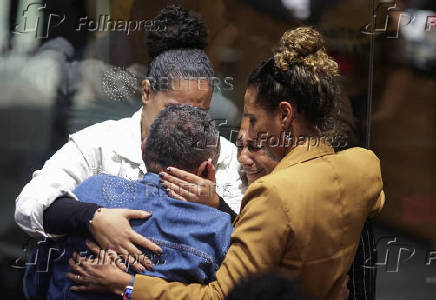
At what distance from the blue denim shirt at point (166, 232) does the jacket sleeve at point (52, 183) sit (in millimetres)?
168

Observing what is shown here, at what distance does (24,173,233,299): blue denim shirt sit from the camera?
1.92 meters

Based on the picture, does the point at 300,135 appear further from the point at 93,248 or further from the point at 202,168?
the point at 93,248

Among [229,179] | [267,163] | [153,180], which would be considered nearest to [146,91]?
[229,179]

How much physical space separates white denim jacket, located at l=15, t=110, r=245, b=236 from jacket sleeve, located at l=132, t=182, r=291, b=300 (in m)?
0.58

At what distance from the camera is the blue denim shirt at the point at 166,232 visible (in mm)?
1920

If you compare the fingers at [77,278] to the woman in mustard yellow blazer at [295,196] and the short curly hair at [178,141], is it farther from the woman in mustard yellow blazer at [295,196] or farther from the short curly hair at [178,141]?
the short curly hair at [178,141]

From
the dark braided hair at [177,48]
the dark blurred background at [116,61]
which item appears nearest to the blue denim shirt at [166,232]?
the dark braided hair at [177,48]

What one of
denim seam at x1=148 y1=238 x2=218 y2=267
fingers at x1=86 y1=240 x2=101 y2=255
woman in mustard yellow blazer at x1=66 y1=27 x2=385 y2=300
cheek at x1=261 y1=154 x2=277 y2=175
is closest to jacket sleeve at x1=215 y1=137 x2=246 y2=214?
cheek at x1=261 y1=154 x2=277 y2=175

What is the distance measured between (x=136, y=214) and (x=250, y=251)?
38 centimetres

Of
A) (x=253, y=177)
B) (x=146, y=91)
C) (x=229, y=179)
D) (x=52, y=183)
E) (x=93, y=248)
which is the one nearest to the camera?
(x=93, y=248)

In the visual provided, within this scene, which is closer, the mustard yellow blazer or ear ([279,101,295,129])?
the mustard yellow blazer

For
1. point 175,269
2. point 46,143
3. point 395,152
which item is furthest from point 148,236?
point 395,152

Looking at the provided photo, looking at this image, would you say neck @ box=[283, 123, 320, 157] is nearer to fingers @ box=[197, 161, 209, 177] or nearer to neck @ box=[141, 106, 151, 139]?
fingers @ box=[197, 161, 209, 177]

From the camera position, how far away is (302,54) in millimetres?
2049
